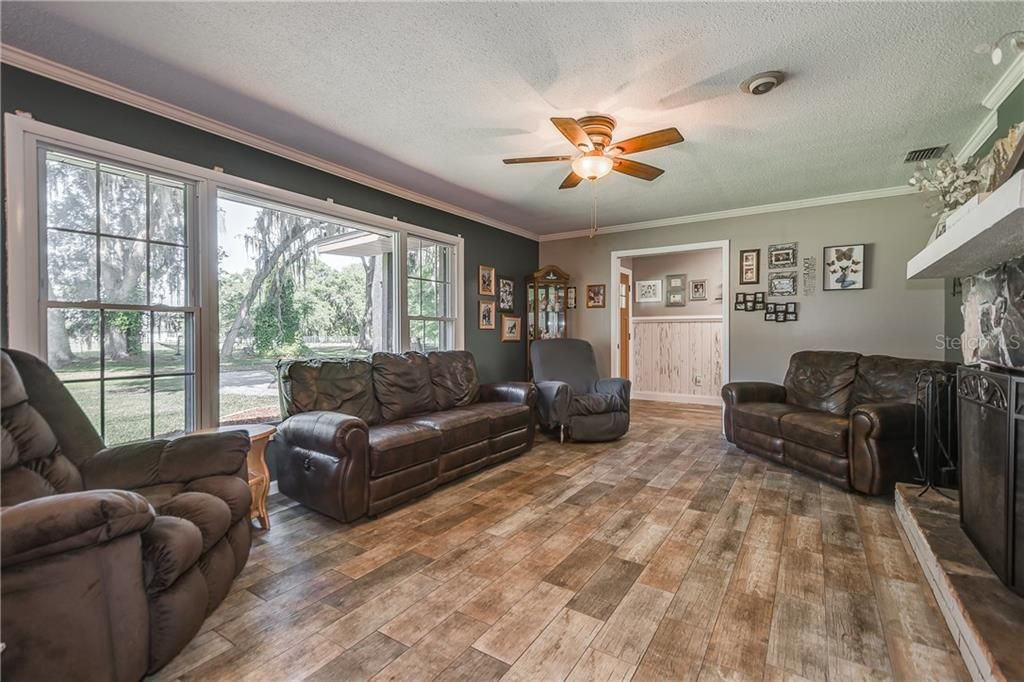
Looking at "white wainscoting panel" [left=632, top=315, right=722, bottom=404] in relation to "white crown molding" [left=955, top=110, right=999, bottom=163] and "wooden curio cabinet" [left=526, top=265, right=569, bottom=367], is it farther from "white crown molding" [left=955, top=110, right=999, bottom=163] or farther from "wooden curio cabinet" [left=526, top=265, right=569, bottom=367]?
"white crown molding" [left=955, top=110, right=999, bottom=163]

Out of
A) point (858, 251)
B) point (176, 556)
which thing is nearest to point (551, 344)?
point (858, 251)

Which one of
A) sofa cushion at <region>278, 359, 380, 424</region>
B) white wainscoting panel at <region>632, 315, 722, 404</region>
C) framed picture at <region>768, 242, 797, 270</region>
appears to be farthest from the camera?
white wainscoting panel at <region>632, 315, 722, 404</region>

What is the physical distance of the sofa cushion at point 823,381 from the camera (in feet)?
12.2

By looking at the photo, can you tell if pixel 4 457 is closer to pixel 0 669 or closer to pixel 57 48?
pixel 0 669

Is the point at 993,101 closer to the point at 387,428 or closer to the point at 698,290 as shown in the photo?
the point at 387,428

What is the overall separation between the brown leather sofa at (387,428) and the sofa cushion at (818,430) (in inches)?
83.6

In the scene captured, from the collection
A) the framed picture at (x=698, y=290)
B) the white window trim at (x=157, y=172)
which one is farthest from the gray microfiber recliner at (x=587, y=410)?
the framed picture at (x=698, y=290)

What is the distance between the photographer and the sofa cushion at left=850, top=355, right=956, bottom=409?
3.29m

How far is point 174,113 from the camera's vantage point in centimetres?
257

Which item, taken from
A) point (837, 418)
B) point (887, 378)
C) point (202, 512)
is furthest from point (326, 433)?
point (887, 378)

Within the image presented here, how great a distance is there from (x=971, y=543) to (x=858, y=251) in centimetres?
328

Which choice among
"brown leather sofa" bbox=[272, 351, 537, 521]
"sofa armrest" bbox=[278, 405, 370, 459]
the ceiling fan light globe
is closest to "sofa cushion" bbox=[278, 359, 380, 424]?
"brown leather sofa" bbox=[272, 351, 537, 521]

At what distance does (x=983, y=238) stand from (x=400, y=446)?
300cm

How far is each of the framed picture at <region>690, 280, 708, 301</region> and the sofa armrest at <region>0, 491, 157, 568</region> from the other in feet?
22.5
